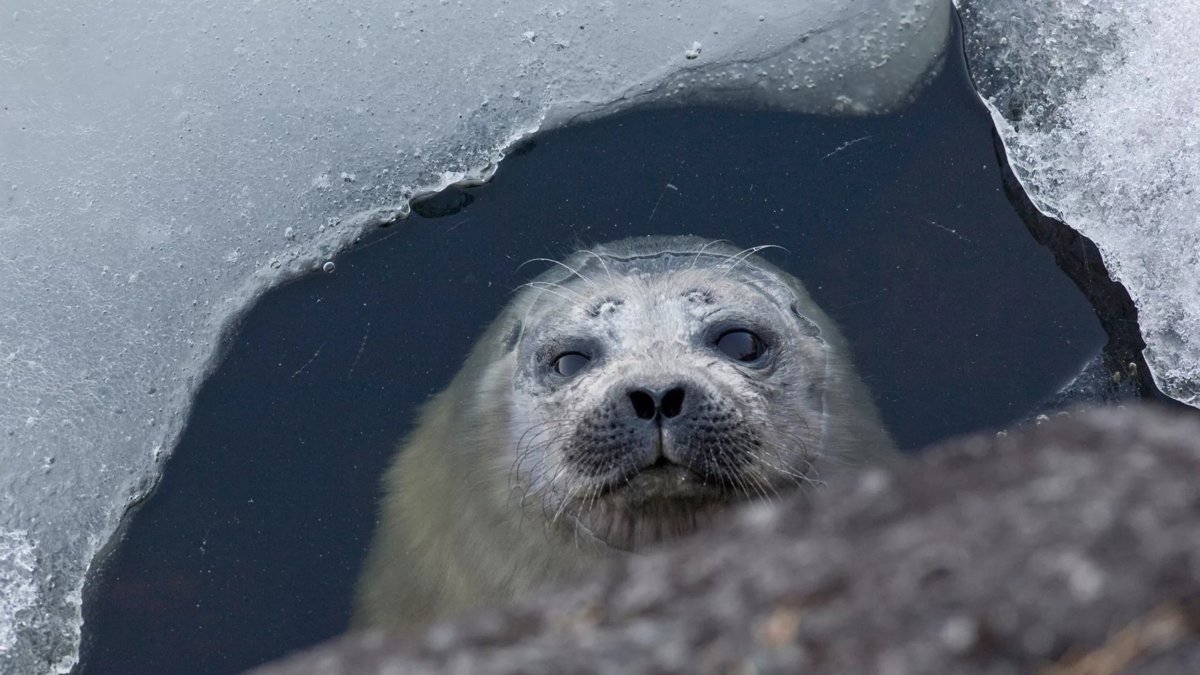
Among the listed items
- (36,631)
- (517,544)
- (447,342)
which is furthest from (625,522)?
(36,631)

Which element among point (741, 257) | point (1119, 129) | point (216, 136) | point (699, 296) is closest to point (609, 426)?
point (699, 296)

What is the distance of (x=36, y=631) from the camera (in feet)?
10.8

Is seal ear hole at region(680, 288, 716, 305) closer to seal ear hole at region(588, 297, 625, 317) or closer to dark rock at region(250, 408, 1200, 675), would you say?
seal ear hole at region(588, 297, 625, 317)

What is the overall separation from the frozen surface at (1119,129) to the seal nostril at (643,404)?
1.64 metres

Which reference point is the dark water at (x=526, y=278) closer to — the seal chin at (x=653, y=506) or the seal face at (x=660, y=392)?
the seal face at (x=660, y=392)

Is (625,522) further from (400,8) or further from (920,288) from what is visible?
(400,8)

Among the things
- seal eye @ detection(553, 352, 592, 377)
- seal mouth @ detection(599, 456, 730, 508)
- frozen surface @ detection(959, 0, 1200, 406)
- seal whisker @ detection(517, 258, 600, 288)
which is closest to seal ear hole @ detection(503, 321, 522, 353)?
seal whisker @ detection(517, 258, 600, 288)

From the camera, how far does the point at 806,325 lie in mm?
3734

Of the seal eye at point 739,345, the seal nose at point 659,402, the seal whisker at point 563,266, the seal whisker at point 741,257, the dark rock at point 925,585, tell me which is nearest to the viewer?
the dark rock at point 925,585

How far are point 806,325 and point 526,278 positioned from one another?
94 centimetres

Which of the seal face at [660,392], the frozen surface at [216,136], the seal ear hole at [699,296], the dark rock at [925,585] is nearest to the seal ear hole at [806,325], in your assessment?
the seal face at [660,392]

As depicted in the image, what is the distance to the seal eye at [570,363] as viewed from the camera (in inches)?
133

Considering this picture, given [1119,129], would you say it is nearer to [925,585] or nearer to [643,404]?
[643,404]

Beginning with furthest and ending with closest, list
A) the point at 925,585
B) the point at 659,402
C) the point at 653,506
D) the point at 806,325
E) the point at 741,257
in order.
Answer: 1. the point at 741,257
2. the point at 806,325
3. the point at 653,506
4. the point at 659,402
5. the point at 925,585
